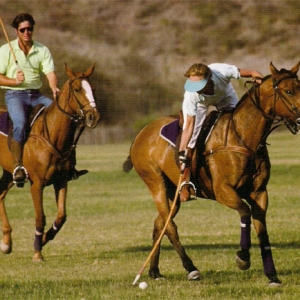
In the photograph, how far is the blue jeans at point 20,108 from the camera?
15.3 metres

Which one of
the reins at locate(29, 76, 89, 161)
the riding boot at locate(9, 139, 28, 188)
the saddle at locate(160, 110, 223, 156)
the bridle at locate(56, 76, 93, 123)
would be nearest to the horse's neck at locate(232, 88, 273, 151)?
the saddle at locate(160, 110, 223, 156)

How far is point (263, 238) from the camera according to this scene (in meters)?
12.0

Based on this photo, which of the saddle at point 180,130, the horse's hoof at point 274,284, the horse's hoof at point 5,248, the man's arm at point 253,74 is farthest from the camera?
the horse's hoof at point 5,248

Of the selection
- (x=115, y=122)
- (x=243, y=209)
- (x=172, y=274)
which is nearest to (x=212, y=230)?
(x=172, y=274)

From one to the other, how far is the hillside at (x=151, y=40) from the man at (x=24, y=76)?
7337cm

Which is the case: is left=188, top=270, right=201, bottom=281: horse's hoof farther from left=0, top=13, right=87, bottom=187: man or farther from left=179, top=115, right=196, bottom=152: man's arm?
left=0, top=13, right=87, bottom=187: man

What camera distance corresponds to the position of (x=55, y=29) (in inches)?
4719

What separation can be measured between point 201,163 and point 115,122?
82.9 meters

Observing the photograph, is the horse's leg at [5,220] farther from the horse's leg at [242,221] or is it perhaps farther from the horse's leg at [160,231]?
the horse's leg at [242,221]

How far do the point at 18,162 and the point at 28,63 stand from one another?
1326 mm

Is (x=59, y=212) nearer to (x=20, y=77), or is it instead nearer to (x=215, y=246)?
(x=20, y=77)

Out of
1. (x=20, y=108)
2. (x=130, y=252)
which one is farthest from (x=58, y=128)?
(x=130, y=252)

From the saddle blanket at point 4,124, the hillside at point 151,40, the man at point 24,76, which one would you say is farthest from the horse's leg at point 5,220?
the hillside at point 151,40

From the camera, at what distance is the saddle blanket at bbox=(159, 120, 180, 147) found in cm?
1316
